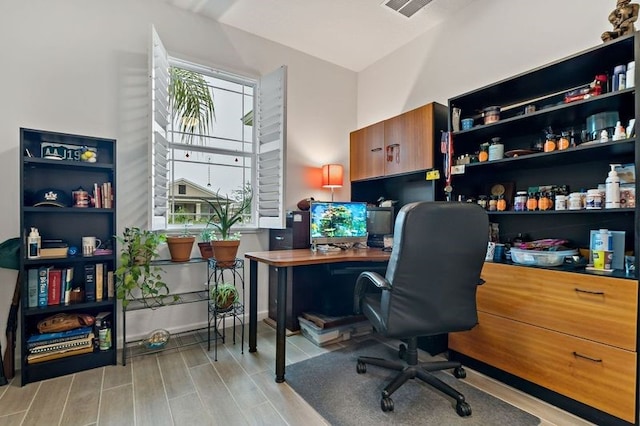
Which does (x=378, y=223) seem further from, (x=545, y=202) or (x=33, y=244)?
(x=33, y=244)

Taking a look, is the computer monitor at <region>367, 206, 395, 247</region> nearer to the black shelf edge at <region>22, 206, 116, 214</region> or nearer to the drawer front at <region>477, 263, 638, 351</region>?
the drawer front at <region>477, 263, 638, 351</region>

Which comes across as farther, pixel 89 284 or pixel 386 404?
pixel 89 284

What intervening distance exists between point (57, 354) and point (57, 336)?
113 millimetres

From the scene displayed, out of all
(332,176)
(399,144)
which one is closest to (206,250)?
(332,176)

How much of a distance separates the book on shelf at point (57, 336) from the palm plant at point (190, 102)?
→ 171 centimetres

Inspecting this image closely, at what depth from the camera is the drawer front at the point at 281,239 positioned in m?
2.83

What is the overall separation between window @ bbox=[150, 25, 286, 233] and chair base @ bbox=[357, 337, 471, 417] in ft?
4.69

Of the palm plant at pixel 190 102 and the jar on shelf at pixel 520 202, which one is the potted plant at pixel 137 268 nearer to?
the palm plant at pixel 190 102

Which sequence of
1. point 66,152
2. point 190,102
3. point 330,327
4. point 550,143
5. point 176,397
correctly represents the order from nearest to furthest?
point 176,397, point 550,143, point 66,152, point 330,327, point 190,102

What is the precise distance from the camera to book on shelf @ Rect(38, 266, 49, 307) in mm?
1967

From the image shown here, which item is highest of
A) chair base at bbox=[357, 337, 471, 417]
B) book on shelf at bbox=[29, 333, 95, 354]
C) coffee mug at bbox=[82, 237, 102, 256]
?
coffee mug at bbox=[82, 237, 102, 256]

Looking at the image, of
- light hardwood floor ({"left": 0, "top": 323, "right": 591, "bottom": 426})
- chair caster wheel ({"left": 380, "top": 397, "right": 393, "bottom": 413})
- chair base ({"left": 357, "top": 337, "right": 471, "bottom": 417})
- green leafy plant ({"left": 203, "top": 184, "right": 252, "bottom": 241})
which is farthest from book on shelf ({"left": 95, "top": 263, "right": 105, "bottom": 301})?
chair caster wheel ({"left": 380, "top": 397, "right": 393, "bottom": 413})

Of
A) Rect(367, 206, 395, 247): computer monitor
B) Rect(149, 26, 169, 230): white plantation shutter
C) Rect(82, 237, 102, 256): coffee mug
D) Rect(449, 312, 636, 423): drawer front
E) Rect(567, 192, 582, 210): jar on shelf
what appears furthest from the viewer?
Rect(367, 206, 395, 247): computer monitor

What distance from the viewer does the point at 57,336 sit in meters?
1.99
